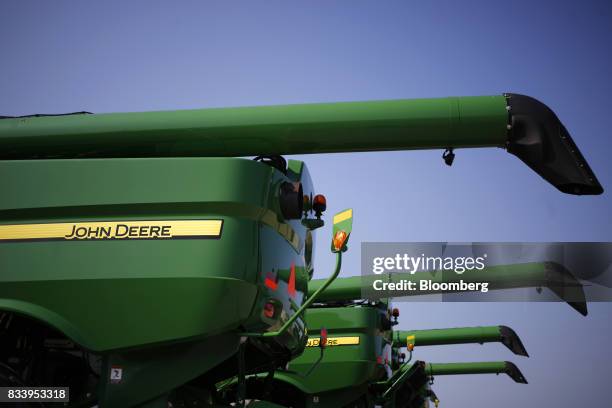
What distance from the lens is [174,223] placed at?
11.1ft

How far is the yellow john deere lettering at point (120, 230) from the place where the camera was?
3340mm

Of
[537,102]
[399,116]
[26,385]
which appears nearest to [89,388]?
[26,385]

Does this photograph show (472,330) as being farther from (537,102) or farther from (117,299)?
(117,299)

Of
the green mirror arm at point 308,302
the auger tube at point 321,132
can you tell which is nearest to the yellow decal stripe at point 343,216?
the green mirror arm at point 308,302

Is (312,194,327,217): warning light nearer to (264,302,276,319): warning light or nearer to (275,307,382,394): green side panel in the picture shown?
(264,302,276,319): warning light

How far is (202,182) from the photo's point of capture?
3.42m

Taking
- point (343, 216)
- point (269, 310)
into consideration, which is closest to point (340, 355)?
point (269, 310)

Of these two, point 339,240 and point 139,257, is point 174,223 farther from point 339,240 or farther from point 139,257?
point 339,240

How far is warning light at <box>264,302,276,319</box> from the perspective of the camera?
3.59 metres

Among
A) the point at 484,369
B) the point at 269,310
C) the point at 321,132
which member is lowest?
the point at 269,310

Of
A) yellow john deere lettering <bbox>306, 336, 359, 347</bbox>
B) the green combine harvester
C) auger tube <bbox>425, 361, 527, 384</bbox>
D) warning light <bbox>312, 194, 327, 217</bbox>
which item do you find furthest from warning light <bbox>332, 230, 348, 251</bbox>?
auger tube <bbox>425, 361, 527, 384</bbox>

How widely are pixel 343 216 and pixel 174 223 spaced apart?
0.92 m

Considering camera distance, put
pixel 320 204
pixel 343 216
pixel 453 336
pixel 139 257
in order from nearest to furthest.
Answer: pixel 139 257 → pixel 343 216 → pixel 320 204 → pixel 453 336

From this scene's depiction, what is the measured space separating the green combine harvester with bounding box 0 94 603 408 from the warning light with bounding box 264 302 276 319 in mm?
12
